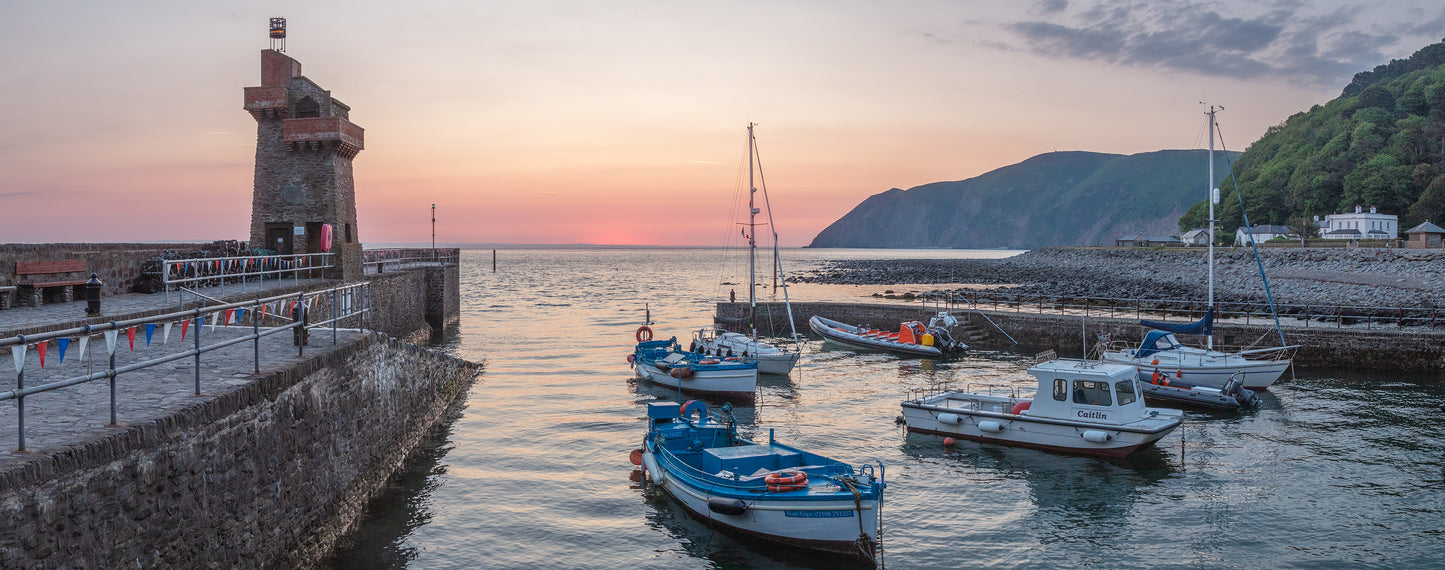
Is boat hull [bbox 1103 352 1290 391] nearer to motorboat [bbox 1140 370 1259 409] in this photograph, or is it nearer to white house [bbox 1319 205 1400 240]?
motorboat [bbox 1140 370 1259 409]

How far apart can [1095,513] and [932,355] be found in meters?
20.6

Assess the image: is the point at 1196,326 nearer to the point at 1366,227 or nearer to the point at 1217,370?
the point at 1217,370

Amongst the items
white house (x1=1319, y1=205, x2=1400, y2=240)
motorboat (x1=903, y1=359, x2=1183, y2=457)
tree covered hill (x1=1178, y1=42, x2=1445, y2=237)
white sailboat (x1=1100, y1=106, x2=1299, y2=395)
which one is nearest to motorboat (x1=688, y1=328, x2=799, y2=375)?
motorboat (x1=903, y1=359, x2=1183, y2=457)

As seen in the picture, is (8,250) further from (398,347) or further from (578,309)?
(578,309)

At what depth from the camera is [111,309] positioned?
16891 mm

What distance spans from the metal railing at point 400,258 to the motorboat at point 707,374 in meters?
13.5

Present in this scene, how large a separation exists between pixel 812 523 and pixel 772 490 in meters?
0.83

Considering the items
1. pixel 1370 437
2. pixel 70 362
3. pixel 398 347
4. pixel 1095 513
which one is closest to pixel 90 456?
pixel 70 362

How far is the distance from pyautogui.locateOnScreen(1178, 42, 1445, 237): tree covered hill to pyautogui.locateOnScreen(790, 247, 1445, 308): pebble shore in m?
16.8

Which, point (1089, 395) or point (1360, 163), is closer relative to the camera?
point (1089, 395)

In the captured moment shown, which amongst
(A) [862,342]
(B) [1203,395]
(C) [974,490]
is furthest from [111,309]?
(A) [862,342]

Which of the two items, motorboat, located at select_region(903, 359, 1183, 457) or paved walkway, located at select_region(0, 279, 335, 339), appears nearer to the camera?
paved walkway, located at select_region(0, 279, 335, 339)

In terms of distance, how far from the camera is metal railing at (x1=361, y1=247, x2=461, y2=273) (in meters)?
39.5

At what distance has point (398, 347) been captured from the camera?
19.7 m
